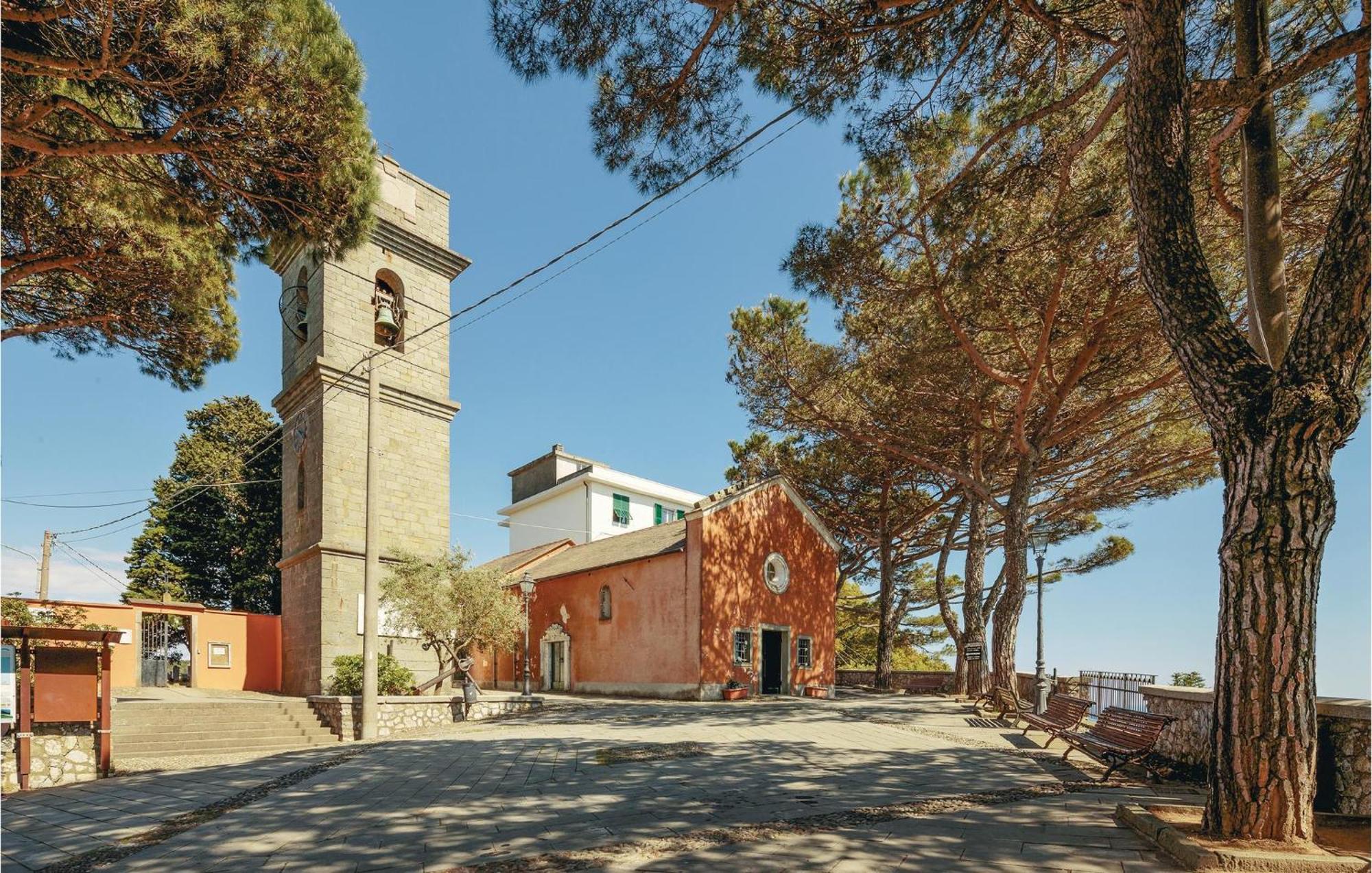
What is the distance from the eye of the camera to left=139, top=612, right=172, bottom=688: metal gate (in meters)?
18.5

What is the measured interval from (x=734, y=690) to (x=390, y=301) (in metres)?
13.3

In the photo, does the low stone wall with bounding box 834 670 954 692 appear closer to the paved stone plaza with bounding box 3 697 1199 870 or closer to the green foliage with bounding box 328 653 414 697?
the green foliage with bounding box 328 653 414 697

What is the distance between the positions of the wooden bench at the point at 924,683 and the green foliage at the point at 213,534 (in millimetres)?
22573

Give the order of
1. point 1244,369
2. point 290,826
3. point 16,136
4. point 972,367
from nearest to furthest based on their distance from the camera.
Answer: point 1244,369 → point 290,826 → point 16,136 → point 972,367

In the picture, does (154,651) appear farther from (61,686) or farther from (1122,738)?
(1122,738)

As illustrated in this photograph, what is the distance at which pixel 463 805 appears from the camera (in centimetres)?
657

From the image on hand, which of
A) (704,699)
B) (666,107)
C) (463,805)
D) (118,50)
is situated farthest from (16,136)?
(704,699)

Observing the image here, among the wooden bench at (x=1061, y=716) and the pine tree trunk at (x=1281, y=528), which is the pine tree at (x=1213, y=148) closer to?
the pine tree trunk at (x=1281, y=528)

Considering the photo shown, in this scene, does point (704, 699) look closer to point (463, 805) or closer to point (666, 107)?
point (463, 805)

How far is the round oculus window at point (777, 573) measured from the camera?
2139cm

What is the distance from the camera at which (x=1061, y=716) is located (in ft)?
31.3

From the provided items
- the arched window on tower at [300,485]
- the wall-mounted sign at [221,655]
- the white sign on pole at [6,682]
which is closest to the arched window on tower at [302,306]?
the arched window on tower at [300,485]

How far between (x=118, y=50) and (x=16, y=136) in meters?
1.37

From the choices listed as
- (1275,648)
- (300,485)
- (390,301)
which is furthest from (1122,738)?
(300,485)
